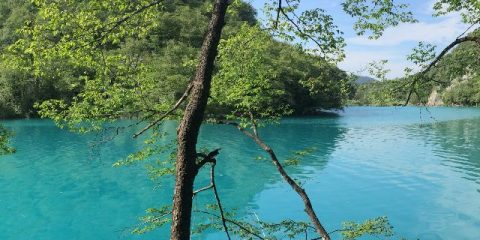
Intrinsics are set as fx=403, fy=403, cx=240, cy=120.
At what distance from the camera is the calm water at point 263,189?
16.1m

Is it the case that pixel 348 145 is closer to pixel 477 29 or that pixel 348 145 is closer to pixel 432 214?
pixel 432 214

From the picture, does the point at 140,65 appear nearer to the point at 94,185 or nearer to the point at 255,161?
the point at 94,185

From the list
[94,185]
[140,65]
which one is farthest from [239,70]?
[94,185]

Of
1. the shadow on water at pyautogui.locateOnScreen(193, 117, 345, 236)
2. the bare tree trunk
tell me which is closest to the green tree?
the bare tree trunk

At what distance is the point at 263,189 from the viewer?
21.6m

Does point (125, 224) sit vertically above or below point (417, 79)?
below

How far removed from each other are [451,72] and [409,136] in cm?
3748

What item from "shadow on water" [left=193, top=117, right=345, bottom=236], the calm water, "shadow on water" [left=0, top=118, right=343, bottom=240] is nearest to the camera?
"shadow on water" [left=0, top=118, right=343, bottom=240]

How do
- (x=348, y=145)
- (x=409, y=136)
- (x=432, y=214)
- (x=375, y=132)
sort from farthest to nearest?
(x=375, y=132) → (x=409, y=136) → (x=348, y=145) → (x=432, y=214)

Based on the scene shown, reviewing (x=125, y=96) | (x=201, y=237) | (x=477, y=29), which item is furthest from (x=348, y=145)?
(x=125, y=96)

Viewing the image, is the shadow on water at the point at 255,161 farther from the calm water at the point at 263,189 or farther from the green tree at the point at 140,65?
the green tree at the point at 140,65

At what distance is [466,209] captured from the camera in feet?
59.0

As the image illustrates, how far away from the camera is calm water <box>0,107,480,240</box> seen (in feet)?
52.9

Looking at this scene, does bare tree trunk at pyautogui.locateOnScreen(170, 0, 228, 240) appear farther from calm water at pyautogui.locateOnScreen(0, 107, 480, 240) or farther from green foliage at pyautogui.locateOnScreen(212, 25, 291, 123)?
calm water at pyautogui.locateOnScreen(0, 107, 480, 240)
